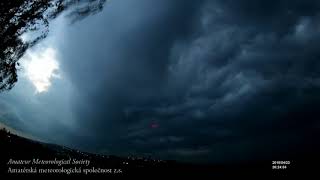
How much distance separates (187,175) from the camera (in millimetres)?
24156

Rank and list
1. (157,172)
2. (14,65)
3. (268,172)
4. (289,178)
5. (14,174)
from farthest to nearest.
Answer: (14,65), (157,172), (268,172), (289,178), (14,174)

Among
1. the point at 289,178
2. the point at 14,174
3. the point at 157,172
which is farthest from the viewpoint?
the point at 157,172

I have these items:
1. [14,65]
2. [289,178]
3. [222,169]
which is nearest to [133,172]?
[222,169]

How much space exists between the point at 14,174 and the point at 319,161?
21.1 meters

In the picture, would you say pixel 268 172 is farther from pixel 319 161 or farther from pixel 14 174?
pixel 14 174

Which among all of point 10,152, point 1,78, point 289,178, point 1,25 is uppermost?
point 1,25

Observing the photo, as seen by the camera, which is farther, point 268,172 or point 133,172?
point 133,172

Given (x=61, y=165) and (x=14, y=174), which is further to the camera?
(x=61, y=165)

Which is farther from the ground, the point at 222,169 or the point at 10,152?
the point at 10,152

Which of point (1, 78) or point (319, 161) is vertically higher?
point (1, 78)

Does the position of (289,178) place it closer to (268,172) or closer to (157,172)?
(268,172)

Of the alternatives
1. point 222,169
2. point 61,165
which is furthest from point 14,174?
point 222,169

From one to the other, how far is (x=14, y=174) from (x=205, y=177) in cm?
1287

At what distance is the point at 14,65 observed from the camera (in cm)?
2736
